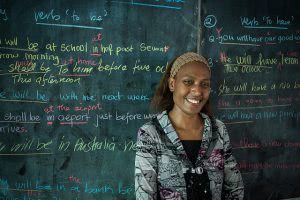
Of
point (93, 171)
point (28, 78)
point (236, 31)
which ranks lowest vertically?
point (93, 171)

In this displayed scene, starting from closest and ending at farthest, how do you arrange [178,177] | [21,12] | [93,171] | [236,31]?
[178,177], [21,12], [93,171], [236,31]

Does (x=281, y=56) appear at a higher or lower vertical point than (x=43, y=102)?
higher

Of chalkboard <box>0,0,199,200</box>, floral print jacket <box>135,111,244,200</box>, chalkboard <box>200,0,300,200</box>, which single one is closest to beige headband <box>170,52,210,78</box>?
floral print jacket <box>135,111,244,200</box>

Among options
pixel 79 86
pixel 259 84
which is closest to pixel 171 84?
pixel 79 86

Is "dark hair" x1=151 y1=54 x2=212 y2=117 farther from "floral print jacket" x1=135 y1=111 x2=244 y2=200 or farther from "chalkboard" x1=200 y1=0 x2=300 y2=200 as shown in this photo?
"chalkboard" x1=200 y1=0 x2=300 y2=200

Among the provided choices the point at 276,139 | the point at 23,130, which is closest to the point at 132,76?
the point at 23,130

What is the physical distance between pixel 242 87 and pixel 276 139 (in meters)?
0.64

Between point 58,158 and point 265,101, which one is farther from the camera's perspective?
point 265,101

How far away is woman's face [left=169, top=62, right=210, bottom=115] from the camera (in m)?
1.71

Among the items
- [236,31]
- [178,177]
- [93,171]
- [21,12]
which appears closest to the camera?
[178,177]

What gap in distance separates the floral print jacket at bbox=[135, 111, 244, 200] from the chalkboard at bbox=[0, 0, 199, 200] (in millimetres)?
1298

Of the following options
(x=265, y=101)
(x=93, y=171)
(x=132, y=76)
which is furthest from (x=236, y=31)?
(x=93, y=171)

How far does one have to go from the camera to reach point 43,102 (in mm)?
2791

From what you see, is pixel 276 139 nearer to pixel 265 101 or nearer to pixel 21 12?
pixel 265 101
